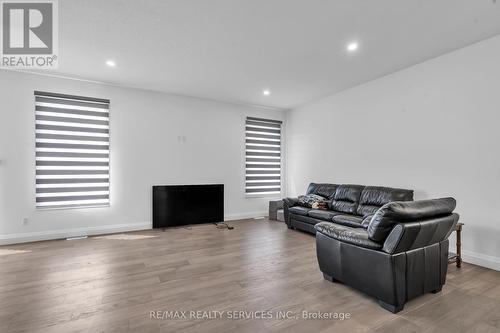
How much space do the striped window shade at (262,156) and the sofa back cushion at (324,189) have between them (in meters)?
1.37

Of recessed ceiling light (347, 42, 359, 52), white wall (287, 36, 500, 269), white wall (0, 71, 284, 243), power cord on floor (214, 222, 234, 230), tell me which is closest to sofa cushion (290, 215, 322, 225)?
white wall (287, 36, 500, 269)

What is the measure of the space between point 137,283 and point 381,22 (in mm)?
4105

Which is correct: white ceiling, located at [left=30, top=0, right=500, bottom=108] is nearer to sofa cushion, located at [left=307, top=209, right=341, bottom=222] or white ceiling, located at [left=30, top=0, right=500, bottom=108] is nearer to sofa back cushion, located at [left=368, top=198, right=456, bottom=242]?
sofa back cushion, located at [left=368, top=198, right=456, bottom=242]

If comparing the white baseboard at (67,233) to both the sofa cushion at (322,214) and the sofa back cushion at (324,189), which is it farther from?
the sofa back cushion at (324,189)

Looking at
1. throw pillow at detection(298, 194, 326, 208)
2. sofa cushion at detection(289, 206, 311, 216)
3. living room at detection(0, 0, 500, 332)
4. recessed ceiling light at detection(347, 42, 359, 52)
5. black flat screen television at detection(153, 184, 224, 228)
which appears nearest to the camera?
living room at detection(0, 0, 500, 332)

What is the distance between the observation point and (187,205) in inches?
212

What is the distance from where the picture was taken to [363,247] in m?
2.30

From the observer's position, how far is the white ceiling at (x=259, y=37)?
8.35 ft

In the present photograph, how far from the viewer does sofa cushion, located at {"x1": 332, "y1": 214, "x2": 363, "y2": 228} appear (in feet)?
12.7

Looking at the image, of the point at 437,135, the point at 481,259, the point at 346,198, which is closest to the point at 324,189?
the point at 346,198

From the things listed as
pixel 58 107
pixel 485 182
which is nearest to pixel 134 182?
pixel 58 107

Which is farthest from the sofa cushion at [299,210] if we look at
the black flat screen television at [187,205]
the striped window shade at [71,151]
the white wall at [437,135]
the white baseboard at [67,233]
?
the striped window shade at [71,151]

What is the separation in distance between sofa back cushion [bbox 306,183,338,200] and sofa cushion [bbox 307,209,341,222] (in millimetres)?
566

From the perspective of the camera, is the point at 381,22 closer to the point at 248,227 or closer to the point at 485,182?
the point at 485,182
